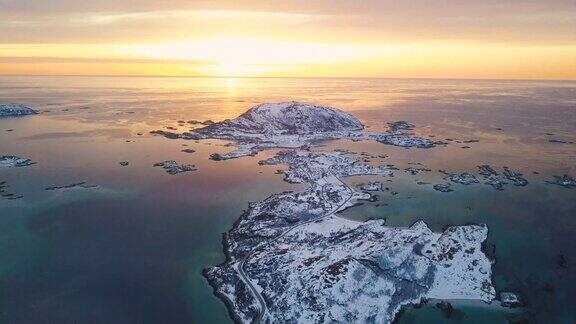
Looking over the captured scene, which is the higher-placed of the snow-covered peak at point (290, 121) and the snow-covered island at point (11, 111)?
the snow-covered peak at point (290, 121)

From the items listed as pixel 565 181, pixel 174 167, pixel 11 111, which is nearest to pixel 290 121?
pixel 174 167

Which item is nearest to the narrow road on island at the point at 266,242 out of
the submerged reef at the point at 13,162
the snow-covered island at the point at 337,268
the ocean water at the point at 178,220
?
the snow-covered island at the point at 337,268

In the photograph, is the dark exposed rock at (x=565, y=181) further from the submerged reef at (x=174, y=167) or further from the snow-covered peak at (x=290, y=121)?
the submerged reef at (x=174, y=167)

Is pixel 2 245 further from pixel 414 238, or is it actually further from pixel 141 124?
pixel 141 124

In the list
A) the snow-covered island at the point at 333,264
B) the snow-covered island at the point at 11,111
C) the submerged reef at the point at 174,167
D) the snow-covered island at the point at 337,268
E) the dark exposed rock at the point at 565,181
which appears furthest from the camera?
the snow-covered island at the point at 11,111

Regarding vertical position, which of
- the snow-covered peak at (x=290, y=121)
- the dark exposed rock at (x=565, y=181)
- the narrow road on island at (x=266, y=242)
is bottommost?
the narrow road on island at (x=266, y=242)

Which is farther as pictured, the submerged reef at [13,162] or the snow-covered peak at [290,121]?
the snow-covered peak at [290,121]

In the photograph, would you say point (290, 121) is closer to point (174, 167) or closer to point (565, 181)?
point (174, 167)
